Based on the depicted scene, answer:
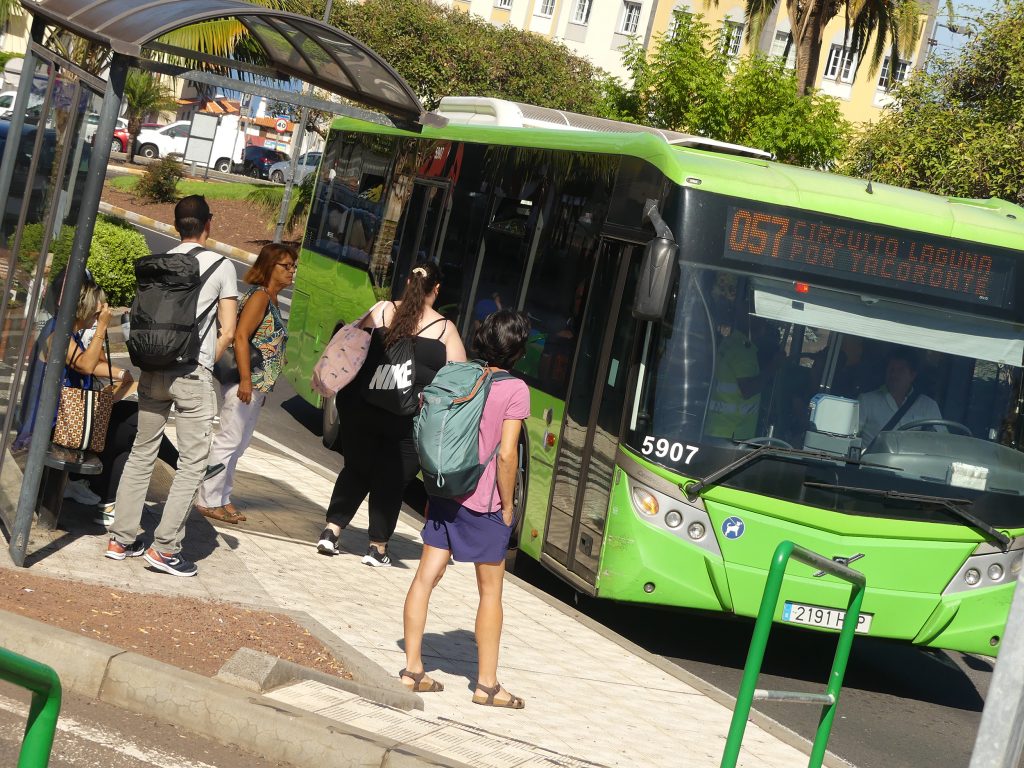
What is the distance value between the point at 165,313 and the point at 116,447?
1260 mm

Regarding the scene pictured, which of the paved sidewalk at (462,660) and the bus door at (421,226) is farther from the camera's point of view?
the bus door at (421,226)

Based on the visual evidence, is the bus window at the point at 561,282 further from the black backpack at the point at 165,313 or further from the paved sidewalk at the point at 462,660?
the black backpack at the point at 165,313

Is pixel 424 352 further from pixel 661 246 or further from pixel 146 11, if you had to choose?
pixel 146 11

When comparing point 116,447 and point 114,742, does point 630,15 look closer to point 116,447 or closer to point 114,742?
point 116,447

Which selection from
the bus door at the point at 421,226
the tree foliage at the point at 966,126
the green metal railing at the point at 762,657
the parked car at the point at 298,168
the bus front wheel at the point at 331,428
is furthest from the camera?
the parked car at the point at 298,168

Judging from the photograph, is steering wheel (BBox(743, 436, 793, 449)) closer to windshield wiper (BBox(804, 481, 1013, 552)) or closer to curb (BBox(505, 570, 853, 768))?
windshield wiper (BBox(804, 481, 1013, 552))

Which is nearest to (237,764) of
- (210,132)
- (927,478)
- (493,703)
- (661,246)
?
(493,703)

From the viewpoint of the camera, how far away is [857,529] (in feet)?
27.5

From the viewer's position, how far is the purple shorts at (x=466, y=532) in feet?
21.1

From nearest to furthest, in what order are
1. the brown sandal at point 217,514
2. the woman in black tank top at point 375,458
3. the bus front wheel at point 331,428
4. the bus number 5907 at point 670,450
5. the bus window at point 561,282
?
the bus number 5907 at point 670,450, the woman in black tank top at point 375,458, the brown sandal at point 217,514, the bus window at point 561,282, the bus front wheel at point 331,428

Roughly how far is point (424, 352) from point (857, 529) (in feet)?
9.08

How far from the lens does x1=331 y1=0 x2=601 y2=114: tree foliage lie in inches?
1788

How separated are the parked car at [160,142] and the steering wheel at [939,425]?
1961 inches

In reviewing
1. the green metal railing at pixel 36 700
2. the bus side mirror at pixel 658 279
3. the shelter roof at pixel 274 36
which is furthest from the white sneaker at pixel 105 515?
the green metal railing at pixel 36 700
